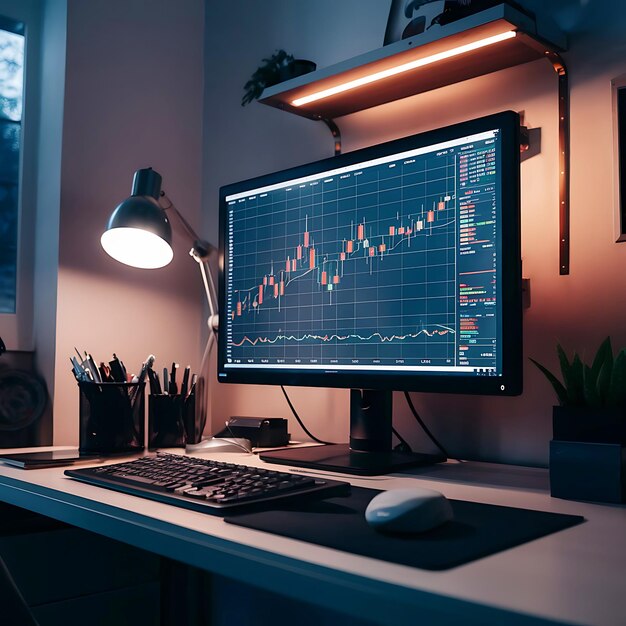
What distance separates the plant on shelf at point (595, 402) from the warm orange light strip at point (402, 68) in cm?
53

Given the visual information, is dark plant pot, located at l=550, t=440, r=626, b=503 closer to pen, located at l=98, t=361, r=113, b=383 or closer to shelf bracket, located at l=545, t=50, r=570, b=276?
shelf bracket, located at l=545, t=50, r=570, b=276

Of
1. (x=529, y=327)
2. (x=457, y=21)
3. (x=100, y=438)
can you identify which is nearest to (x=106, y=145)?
(x=100, y=438)

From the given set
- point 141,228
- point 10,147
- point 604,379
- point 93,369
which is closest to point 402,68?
point 141,228

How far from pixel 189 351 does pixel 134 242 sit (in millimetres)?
445

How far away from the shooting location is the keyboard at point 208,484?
2.52ft

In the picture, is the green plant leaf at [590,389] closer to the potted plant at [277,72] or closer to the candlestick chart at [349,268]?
the candlestick chart at [349,268]

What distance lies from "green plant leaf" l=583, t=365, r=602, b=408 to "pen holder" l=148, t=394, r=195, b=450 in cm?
82

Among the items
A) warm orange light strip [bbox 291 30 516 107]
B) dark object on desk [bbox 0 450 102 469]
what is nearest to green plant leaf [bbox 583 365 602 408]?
warm orange light strip [bbox 291 30 516 107]

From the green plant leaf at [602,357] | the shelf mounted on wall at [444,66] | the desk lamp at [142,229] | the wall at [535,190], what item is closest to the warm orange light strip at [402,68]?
the shelf mounted on wall at [444,66]

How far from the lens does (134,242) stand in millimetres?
1493

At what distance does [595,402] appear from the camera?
886 millimetres

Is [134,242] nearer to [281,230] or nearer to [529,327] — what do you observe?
[281,230]

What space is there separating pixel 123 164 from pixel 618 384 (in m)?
1.31

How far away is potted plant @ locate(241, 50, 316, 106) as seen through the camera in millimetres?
1442
